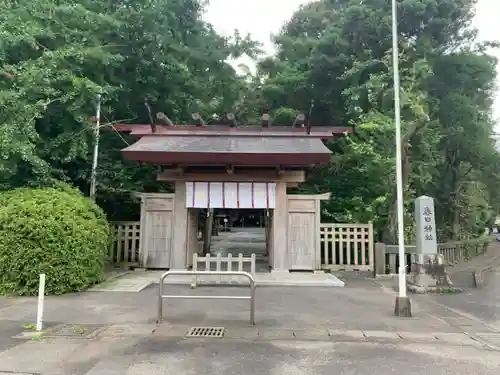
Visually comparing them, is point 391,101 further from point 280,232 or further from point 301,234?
point 280,232

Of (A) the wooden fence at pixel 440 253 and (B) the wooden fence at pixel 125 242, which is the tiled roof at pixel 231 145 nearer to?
(B) the wooden fence at pixel 125 242

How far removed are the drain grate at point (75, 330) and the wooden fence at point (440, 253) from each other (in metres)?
8.30

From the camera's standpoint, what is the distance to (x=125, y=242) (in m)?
13.4

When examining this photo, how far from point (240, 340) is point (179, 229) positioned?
7618mm

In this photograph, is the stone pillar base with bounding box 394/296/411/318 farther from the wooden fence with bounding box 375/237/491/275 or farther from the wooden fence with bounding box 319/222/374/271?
the wooden fence with bounding box 319/222/374/271

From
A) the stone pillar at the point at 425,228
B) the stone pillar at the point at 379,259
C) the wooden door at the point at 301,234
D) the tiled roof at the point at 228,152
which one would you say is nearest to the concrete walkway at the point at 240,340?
the stone pillar at the point at 425,228

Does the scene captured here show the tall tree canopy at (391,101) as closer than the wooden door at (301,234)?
No

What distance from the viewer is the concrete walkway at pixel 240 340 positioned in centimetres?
459

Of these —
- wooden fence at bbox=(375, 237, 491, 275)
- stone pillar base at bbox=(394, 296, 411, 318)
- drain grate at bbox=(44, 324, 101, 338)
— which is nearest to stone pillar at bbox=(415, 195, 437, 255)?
wooden fence at bbox=(375, 237, 491, 275)

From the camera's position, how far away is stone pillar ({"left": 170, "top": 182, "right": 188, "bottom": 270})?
41.8ft

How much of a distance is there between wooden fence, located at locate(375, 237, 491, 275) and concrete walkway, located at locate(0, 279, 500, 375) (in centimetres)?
453

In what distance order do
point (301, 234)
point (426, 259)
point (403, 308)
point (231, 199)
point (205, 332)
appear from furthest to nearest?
point (301, 234) → point (231, 199) → point (426, 259) → point (403, 308) → point (205, 332)

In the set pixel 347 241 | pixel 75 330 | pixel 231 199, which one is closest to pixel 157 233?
pixel 231 199

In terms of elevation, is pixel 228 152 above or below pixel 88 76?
below
